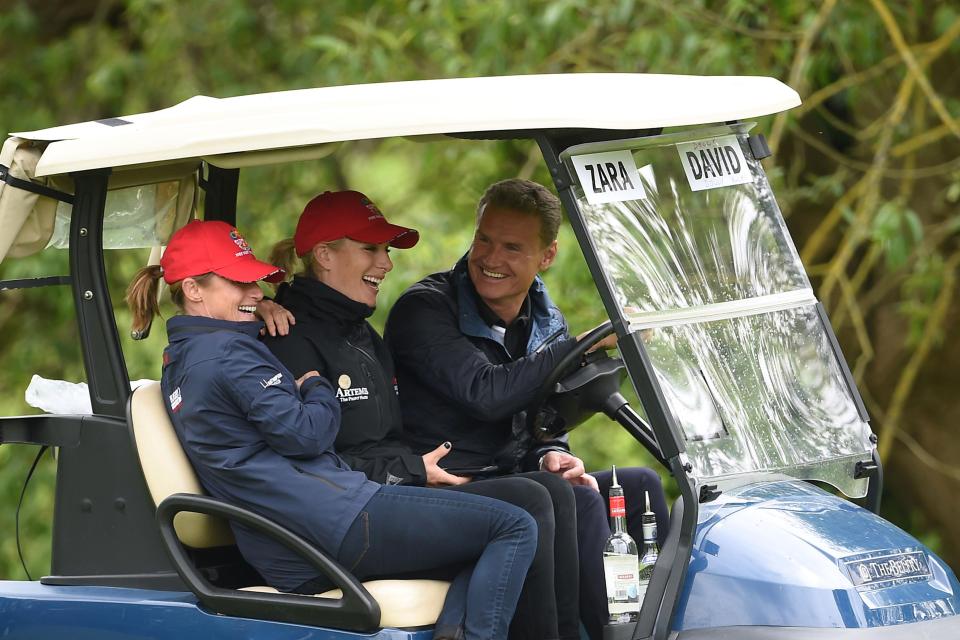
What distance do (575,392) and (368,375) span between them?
54 cm

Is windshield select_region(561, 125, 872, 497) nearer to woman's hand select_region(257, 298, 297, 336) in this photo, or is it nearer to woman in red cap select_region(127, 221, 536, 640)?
woman in red cap select_region(127, 221, 536, 640)

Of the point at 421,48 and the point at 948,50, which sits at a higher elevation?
the point at 421,48

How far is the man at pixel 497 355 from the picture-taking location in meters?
3.59

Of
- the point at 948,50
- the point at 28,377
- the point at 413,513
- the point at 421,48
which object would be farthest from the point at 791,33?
the point at 28,377

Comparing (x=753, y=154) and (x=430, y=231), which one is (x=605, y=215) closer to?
(x=753, y=154)

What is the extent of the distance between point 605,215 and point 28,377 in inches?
230

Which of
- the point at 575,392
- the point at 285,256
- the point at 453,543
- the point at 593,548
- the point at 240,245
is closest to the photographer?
the point at 453,543

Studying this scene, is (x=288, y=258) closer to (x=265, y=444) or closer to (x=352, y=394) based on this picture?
(x=352, y=394)

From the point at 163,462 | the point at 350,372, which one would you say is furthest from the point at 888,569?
the point at 163,462

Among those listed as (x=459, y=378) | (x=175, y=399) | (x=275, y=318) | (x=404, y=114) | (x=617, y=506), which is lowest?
(x=617, y=506)

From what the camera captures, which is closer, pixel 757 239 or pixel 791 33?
pixel 757 239

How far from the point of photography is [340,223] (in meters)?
3.62

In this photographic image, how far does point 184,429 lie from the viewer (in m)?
3.30

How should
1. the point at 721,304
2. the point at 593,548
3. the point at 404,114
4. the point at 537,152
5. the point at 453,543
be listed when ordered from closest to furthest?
the point at 404,114, the point at 453,543, the point at 721,304, the point at 593,548, the point at 537,152
